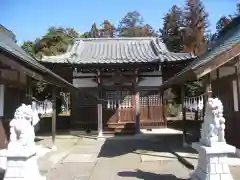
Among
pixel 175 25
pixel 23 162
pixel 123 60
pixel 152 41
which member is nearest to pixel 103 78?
pixel 123 60

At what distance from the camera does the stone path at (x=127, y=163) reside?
22.6 ft

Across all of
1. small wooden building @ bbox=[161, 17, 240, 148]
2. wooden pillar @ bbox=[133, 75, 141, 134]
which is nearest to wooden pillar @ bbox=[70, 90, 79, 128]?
wooden pillar @ bbox=[133, 75, 141, 134]

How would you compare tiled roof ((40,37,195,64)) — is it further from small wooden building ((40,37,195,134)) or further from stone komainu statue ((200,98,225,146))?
stone komainu statue ((200,98,225,146))

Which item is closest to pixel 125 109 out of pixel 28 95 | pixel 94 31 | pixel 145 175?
pixel 28 95

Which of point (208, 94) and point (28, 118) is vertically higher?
point (208, 94)

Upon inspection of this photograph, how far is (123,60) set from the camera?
14609 millimetres

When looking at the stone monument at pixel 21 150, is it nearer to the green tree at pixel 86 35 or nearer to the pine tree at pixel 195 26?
the pine tree at pixel 195 26

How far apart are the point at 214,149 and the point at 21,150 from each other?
3850 millimetres

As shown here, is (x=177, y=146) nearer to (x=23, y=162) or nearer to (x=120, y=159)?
(x=120, y=159)

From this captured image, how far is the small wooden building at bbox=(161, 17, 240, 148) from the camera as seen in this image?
688 cm

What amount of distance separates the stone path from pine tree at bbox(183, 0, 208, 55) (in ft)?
87.6

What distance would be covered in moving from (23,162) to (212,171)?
3.80m

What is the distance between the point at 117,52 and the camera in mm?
18062

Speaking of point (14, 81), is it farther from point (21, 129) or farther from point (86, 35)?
point (86, 35)
